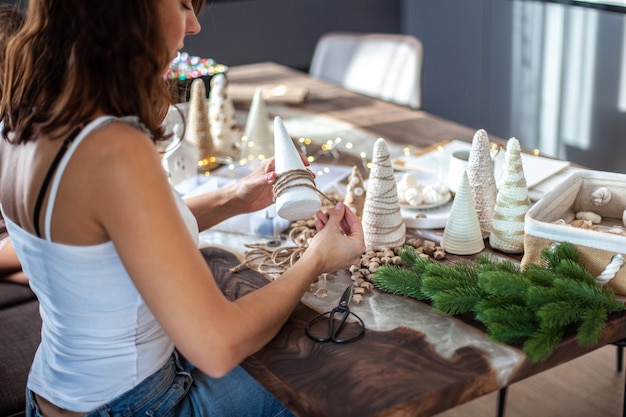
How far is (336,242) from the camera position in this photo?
1323 millimetres

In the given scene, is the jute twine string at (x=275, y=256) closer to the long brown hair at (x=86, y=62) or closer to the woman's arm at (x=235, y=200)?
the woman's arm at (x=235, y=200)

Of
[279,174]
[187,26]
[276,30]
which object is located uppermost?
[187,26]

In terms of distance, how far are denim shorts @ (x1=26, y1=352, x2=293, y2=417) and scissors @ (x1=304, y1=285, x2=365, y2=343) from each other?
0.21m

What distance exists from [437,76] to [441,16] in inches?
13.5

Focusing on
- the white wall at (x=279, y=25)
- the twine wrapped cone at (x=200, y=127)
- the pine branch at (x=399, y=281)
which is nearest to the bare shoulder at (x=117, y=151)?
the pine branch at (x=399, y=281)

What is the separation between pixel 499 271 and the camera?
1254mm

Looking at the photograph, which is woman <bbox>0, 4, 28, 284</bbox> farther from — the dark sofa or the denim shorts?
the denim shorts

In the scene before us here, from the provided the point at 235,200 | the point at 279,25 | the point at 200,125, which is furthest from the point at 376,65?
the point at 235,200

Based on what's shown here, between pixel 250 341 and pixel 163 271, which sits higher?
pixel 163 271

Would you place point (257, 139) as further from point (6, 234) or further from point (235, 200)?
point (6, 234)

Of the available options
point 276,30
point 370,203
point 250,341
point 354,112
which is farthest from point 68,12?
point 276,30

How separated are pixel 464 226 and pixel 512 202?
10 cm

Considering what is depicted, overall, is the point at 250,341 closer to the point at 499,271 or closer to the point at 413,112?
the point at 499,271

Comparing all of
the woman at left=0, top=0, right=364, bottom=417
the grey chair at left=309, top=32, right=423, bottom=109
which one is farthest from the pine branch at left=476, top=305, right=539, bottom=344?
the grey chair at left=309, top=32, right=423, bottom=109
